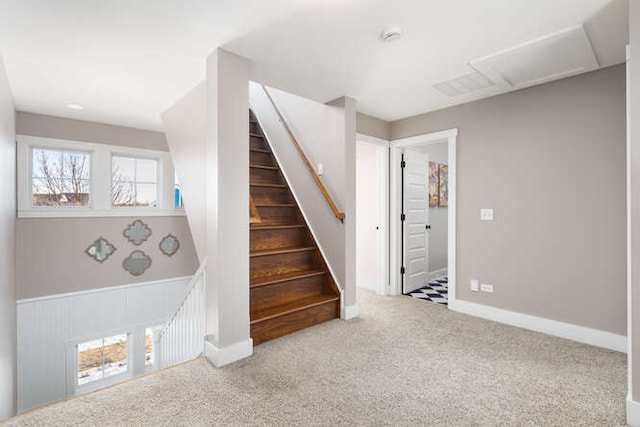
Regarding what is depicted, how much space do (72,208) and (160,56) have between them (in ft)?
9.74

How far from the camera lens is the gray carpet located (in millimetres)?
1761

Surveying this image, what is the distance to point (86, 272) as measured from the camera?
4.30 meters

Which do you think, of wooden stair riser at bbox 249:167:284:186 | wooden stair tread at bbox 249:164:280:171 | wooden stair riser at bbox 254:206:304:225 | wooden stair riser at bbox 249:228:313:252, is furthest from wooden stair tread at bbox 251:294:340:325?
wooden stair tread at bbox 249:164:280:171

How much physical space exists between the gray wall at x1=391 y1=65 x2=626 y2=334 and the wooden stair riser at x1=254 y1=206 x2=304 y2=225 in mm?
1920

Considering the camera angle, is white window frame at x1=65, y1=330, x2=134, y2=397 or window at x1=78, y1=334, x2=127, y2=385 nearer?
white window frame at x1=65, y1=330, x2=134, y2=397

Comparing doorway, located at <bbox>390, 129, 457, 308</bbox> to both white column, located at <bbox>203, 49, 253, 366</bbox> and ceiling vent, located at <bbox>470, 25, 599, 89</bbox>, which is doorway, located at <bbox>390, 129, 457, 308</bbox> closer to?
ceiling vent, located at <bbox>470, 25, 599, 89</bbox>

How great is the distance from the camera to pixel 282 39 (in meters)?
2.24

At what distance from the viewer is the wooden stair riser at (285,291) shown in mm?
2971

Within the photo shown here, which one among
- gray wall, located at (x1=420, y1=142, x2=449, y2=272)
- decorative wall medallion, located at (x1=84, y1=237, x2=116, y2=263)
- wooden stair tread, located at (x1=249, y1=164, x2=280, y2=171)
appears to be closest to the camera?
wooden stair tread, located at (x1=249, y1=164, x2=280, y2=171)

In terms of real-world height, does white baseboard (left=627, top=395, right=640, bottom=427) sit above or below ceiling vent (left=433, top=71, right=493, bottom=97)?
below

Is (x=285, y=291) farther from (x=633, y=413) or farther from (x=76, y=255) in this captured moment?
(x=76, y=255)

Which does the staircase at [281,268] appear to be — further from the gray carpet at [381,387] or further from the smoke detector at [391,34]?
the smoke detector at [391,34]

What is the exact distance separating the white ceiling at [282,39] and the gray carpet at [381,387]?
92.5 inches

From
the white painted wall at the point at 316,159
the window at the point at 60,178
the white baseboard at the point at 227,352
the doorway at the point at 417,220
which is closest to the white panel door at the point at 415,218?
the doorway at the point at 417,220
